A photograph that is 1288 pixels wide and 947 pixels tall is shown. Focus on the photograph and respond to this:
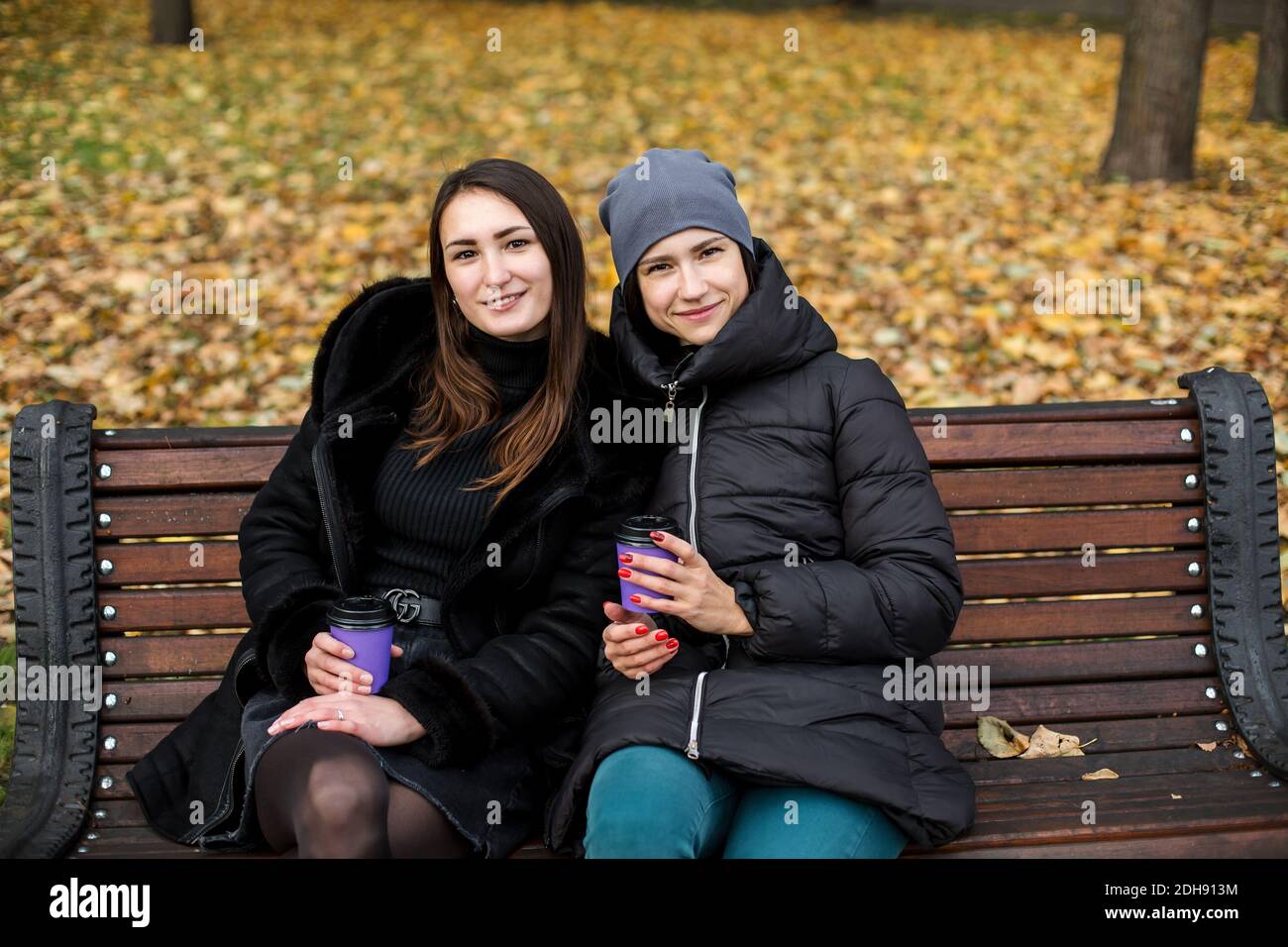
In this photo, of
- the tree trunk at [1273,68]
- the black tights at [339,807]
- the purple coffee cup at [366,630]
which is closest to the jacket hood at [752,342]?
the purple coffee cup at [366,630]

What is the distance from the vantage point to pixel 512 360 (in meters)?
3.26

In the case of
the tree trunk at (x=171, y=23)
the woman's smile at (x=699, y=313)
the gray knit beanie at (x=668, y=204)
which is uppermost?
the tree trunk at (x=171, y=23)

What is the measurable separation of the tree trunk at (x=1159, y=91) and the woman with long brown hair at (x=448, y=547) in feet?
18.9

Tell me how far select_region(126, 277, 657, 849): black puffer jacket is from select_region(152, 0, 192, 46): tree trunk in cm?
896

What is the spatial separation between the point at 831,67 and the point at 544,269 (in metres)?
9.04

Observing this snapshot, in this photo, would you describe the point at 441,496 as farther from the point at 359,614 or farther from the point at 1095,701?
the point at 1095,701

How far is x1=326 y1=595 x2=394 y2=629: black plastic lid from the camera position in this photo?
8.92 ft

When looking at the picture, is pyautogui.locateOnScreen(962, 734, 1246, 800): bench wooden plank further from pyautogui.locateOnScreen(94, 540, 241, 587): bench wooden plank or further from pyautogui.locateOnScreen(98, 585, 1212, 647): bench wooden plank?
pyautogui.locateOnScreen(94, 540, 241, 587): bench wooden plank

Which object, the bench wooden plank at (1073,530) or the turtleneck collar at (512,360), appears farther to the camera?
the bench wooden plank at (1073,530)

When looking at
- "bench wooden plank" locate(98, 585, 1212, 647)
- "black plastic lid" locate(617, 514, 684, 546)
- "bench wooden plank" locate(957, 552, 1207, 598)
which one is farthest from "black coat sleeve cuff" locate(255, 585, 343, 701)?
"bench wooden plank" locate(957, 552, 1207, 598)

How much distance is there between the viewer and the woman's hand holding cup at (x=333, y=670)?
111 inches

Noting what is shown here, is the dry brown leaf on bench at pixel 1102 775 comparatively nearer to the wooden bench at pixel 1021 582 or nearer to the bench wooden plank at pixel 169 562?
the wooden bench at pixel 1021 582

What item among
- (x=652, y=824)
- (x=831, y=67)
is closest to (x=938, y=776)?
(x=652, y=824)

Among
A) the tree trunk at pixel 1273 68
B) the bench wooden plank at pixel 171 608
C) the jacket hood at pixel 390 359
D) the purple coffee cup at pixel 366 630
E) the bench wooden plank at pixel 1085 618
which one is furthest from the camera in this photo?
the tree trunk at pixel 1273 68
